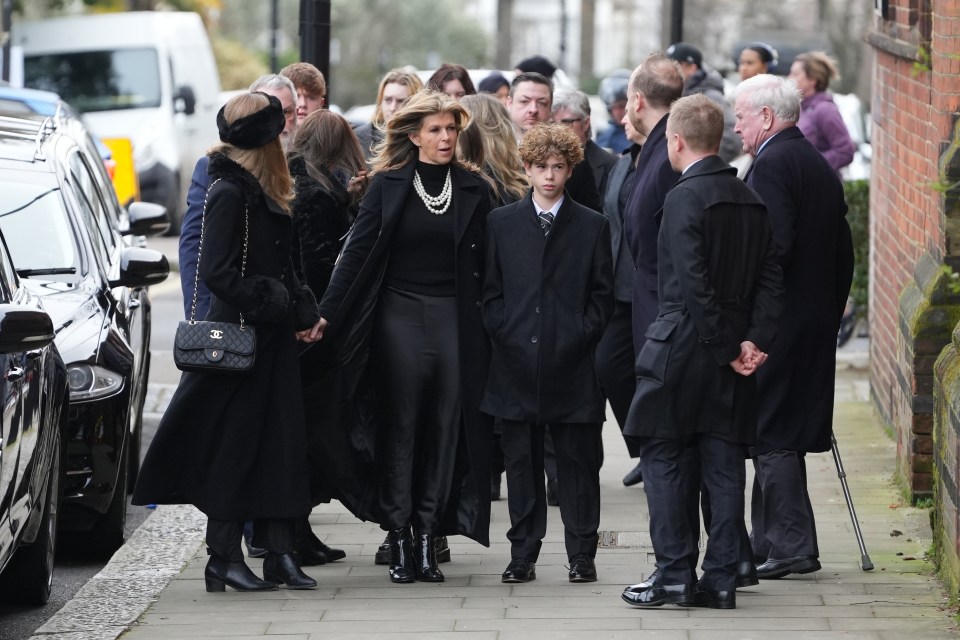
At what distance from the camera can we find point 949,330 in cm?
819

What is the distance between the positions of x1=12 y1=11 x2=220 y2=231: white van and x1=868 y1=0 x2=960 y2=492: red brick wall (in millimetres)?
12614

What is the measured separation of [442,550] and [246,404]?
3.83 feet

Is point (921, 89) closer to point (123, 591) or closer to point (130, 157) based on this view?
point (123, 591)

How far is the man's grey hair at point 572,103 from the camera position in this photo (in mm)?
9625

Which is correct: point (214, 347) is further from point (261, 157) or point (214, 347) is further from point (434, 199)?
point (434, 199)

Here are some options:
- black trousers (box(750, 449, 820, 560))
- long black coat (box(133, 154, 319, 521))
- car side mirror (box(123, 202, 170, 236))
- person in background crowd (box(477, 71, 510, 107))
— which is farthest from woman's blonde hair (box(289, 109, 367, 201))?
person in background crowd (box(477, 71, 510, 107))

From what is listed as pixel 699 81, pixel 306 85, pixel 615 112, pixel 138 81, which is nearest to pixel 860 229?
pixel 699 81

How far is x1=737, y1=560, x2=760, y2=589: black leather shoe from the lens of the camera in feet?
22.4

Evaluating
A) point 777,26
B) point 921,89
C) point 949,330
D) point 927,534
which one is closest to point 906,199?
point 921,89

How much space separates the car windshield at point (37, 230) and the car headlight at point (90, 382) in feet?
3.11

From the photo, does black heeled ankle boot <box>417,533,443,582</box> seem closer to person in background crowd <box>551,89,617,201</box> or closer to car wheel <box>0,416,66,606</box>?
car wheel <box>0,416,66,606</box>

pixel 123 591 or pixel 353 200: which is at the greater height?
pixel 353 200

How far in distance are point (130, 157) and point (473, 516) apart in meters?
14.7

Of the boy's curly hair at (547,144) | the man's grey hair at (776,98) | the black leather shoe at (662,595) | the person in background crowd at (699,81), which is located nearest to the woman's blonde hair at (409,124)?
the boy's curly hair at (547,144)
